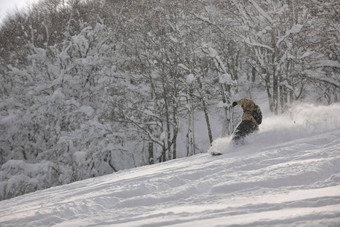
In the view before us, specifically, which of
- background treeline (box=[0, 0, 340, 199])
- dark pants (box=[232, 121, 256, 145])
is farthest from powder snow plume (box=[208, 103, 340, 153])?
background treeline (box=[0, 0, 340, 199])

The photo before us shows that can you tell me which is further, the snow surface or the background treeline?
the background treeline

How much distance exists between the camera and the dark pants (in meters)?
7.06

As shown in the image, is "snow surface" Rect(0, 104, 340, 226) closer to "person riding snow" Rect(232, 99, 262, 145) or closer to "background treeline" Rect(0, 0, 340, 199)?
"person riding snow" Rect(232, 99, 262, 145)

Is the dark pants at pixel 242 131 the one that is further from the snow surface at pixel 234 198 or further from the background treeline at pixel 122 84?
the background treeline at pixel 122 84

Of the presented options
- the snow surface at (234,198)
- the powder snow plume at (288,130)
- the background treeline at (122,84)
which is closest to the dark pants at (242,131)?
the powder snow plume at (288,130)

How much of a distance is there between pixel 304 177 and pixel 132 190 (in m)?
2.04

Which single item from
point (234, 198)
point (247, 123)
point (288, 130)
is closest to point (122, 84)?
point (247, 123)

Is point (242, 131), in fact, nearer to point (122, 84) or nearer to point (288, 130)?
point (288, 130)

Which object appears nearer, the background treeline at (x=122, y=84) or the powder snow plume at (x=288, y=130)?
the powder snow plume at (x=288, y=130)

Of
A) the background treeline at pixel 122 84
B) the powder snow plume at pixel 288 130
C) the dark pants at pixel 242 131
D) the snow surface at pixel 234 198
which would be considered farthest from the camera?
the background treeline at pixel 122 84

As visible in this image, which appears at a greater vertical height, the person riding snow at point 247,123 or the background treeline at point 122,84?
the background treeline at point 122,84

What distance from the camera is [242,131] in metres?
7.11

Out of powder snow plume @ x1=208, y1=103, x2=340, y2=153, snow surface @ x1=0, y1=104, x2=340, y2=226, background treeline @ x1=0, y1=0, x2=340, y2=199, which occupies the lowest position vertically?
snow surface @ x1=0, y1=104, x2=340, y2=226

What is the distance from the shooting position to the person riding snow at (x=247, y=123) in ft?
23.2
